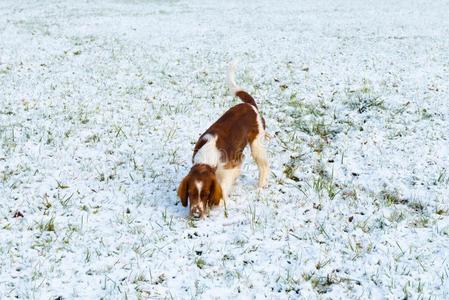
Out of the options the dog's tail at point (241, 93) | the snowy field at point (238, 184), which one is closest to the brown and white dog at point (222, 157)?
the dog's tail at point (241, 93)

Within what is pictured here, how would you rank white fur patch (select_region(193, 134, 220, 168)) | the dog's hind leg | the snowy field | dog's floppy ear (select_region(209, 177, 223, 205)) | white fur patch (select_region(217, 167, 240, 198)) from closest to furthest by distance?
1. the snowy field
2. dog's floppy ear (select_region(209, 177, 223, 205))
3. white fur patch (select_region(193, 134, 220, 168))
4. white fur patch (select_region(217, 167, 240, 198))
5. the dog's hind leg

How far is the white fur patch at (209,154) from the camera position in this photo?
19.0 feet

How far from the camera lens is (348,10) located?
27.0 metres

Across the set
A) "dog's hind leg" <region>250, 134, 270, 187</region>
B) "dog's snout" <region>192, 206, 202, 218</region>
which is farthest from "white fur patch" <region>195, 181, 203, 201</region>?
"dog's hind leg" <region>250, 134, 270, 187</region>

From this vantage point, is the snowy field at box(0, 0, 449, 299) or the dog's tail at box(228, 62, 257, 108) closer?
the snowy field at box(0, 0, 449, 299)

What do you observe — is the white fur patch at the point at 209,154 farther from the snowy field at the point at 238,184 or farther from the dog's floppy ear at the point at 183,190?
the snowy field at the point at 238,184

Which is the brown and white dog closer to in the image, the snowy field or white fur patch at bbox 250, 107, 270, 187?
white fur patch at bbox 250, 107, 270, 187

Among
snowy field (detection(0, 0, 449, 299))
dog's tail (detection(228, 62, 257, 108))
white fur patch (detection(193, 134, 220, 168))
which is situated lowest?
snowy field (detection(0, 0, 449, 299))

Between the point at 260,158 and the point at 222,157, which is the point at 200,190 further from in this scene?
the point at 260,158

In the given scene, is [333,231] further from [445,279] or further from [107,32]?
[107,32]

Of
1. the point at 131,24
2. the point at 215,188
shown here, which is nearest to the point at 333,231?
the point at 215,188

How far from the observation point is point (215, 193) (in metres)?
5.55

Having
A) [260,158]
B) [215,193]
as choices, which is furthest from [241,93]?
[215,193]

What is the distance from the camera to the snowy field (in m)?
4.53
